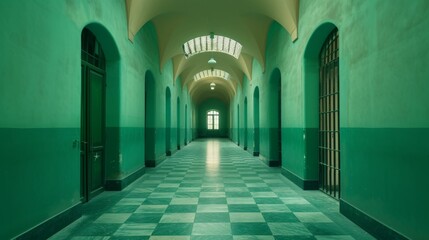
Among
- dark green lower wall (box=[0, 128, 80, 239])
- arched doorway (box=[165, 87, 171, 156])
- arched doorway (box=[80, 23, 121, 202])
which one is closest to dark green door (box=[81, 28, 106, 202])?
arched doorway (box=[80, 23, 121, 202])

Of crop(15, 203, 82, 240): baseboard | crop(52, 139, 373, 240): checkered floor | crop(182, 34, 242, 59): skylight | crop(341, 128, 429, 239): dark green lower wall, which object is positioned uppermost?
crop(182, 34, 242, 59): skylight

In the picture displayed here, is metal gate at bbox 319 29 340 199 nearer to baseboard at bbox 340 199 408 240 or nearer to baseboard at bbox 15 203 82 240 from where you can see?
baseboard at bbox 340 199 408 240

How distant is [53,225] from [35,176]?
879mm

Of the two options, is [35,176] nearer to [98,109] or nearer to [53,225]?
[53,225]

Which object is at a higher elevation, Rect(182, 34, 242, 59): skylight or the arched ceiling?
Rect(182, 34, 242, 59): skylight

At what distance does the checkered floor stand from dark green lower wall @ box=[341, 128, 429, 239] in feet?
1.75

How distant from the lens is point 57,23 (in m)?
4.74

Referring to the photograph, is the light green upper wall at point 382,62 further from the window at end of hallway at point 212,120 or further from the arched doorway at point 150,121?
the window at end of hallway at point 212,120

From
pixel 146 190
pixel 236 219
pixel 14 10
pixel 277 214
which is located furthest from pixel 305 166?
pixel 14 10

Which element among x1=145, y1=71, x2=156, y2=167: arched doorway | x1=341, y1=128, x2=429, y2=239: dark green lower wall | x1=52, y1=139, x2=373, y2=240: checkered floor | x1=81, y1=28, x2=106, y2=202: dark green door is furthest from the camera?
x1=145, y1=71, x2=156, y2=167: arched doorway

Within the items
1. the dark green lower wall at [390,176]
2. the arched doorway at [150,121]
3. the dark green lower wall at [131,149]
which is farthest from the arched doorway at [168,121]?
the dark green lower wall at [390,176]

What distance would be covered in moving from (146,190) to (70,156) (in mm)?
3011

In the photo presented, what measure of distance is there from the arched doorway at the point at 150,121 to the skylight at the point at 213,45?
5.16 metres

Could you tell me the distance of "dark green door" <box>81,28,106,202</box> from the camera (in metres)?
6.50
